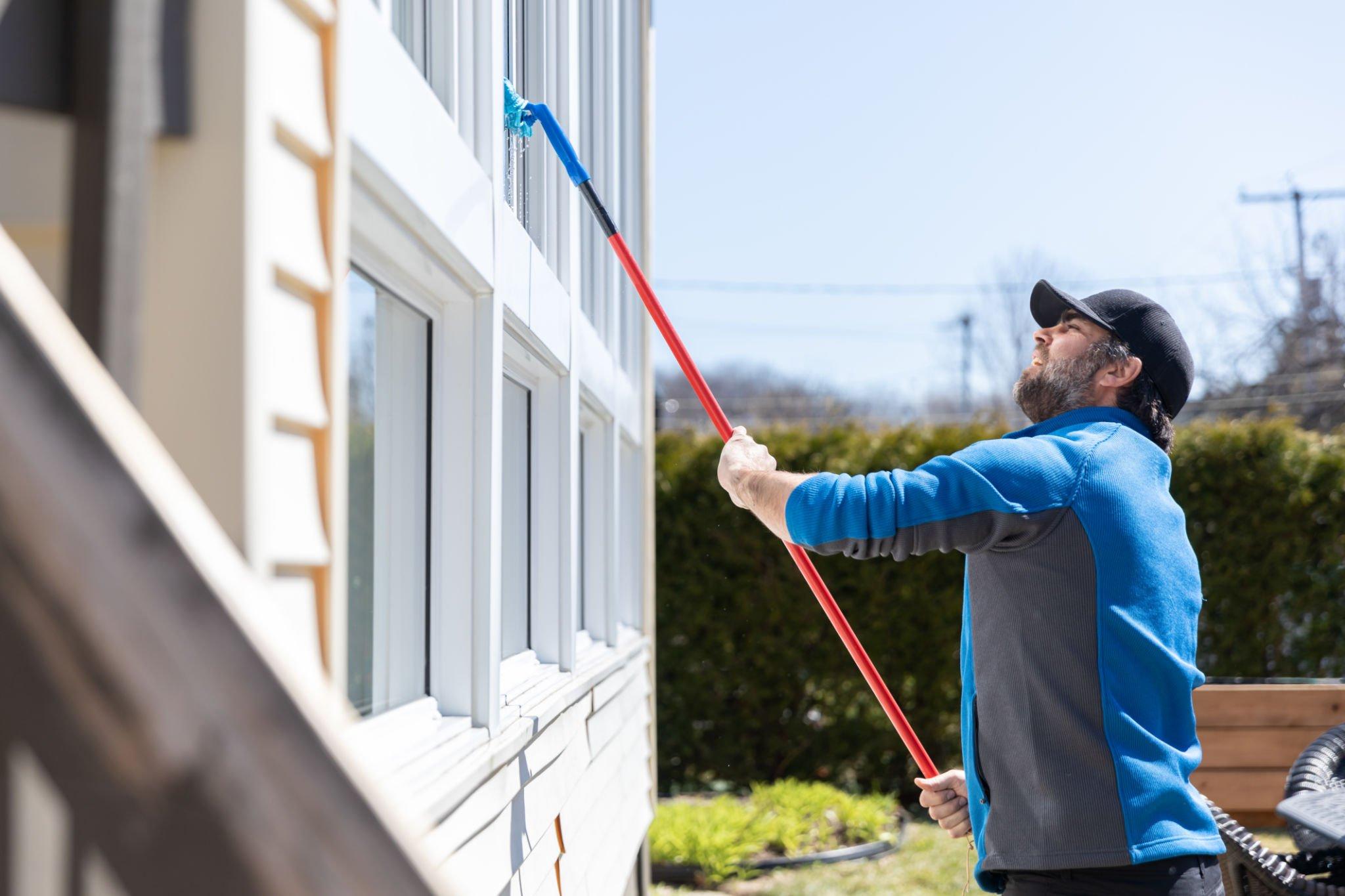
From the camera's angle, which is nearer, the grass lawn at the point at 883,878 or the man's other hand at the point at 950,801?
the man's other hand at the point at 950,801

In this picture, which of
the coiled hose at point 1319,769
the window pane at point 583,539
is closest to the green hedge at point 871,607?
the window pane at point 583,539

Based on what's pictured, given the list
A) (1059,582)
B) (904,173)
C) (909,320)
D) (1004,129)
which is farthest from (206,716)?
(909,320)

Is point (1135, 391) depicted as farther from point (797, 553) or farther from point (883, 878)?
point (883, 878)

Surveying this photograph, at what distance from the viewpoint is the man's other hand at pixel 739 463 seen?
245 centimetres

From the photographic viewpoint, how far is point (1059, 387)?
2562 mm

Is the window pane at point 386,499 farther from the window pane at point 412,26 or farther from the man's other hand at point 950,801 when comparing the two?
the man's other hand at point 950,801

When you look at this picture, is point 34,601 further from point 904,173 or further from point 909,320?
point 909,320

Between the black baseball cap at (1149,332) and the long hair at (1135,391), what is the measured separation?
15mm

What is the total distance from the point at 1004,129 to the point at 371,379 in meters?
29.8

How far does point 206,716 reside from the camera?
0.55 meters

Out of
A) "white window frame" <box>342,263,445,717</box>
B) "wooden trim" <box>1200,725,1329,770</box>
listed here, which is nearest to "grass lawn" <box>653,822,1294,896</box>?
"wooden trim" <box>1200,725,1329,770</box>

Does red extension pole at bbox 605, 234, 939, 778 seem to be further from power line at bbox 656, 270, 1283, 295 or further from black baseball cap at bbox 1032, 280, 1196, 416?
power line at bbox 656, 270, 1283, 295

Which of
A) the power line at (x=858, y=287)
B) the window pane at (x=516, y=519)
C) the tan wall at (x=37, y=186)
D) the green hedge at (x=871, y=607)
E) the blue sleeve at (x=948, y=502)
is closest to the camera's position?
the tan wall at (x=37, y=186)

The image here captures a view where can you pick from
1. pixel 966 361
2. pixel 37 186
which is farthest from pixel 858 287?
pixel 37 186
